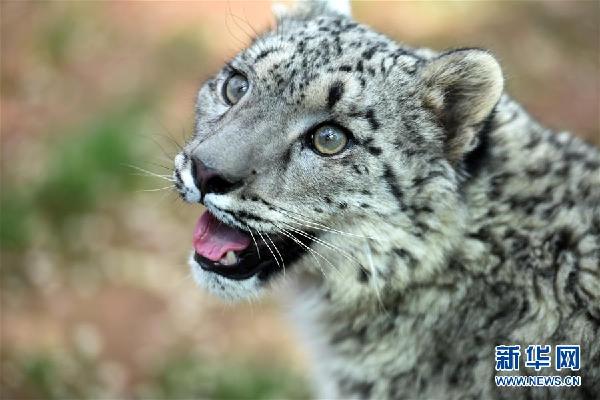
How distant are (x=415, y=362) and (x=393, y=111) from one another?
141cm

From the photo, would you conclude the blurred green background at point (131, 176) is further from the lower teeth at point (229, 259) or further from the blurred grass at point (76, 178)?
the lower teeth at point (229, 259)

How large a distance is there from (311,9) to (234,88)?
936mm

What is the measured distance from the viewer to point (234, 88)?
4.75 meters

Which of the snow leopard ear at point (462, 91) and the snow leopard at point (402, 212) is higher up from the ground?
the snow leopard ear at point (462, 91)

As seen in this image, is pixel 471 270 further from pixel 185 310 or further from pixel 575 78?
pixel 575 78

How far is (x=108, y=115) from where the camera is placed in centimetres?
967

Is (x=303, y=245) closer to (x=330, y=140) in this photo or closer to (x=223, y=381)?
(x=330, y=140)

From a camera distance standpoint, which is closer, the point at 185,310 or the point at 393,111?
the point at 393,111

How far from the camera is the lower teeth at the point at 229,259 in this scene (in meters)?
4.47

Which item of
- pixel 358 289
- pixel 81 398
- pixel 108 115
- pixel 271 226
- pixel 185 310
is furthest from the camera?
pixel 108 115

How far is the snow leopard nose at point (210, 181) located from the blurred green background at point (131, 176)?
72cm

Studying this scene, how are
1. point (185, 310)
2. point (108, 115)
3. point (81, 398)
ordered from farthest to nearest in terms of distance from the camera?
Result: point (108, 115)
point (185, 310)
point (81, 398)

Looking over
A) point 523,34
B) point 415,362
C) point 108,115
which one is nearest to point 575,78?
point 523,34

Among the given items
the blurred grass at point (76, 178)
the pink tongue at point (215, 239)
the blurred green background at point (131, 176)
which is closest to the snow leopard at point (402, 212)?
the pink tongue at point (215, 239)
